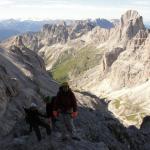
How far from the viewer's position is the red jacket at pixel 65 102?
28.5m

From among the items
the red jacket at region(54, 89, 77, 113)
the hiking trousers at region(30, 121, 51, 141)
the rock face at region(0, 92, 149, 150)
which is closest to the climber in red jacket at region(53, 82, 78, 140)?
the red jacket at region(54, 89, 77, 113)

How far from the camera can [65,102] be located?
2872cm

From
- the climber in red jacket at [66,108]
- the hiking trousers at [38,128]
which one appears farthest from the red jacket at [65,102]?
the hiking trousers at [38,128]

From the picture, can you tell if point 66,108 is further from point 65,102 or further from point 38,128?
point 38,128

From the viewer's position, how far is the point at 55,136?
2928cm

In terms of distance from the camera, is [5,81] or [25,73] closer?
[5,81]

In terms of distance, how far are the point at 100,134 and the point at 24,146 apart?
12.9 meters

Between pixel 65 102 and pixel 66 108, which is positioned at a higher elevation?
pixel 65 102

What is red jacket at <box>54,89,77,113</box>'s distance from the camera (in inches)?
1123

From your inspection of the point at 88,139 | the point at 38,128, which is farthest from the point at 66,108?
the point at 88,139

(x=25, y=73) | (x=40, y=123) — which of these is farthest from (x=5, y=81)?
(x=40, y=123)

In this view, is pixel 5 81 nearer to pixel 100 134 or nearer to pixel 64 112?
pixel 100 134

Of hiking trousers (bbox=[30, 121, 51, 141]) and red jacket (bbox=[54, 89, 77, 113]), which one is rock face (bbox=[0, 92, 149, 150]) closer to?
hiking trousers (bbox=[30, 121, 51, 141])

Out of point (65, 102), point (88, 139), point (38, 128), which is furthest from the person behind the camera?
point (88, 139)
